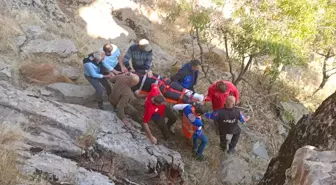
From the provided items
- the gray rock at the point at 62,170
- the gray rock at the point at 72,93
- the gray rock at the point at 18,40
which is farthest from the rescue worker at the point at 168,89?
the gray rock at the point at 18,40

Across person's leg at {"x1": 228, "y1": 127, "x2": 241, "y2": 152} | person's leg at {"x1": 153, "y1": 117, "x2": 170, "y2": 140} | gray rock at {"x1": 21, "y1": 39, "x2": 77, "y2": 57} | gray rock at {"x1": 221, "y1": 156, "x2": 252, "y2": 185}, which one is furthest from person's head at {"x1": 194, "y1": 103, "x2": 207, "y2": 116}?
gray rock at {"x1": 21, "y1": 39, "x2": 77, "y2": 57}

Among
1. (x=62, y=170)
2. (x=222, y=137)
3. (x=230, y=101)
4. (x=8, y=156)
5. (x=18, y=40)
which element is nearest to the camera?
(x=8, y=156)

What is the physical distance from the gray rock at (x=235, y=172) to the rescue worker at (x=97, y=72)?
9.85 ft

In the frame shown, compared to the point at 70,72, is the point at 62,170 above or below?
above

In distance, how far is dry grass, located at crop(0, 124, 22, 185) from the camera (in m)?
4.12

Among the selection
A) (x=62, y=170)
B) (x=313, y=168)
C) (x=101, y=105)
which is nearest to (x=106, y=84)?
(x=101, y=105)

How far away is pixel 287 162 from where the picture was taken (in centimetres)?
571

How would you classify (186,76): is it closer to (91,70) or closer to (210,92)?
(210,92)

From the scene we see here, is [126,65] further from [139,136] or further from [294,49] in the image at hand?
[294,49]

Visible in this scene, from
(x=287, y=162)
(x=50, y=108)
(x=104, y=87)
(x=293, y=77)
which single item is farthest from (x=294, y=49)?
(x=293, y=77)

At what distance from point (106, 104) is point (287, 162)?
444cm

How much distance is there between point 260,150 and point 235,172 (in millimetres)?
1784

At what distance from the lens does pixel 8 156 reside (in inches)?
175

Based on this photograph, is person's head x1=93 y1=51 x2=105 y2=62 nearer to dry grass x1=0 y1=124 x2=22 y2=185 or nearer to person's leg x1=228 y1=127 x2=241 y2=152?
dry grass x1=0 y1=124 x2=22 y2=185
